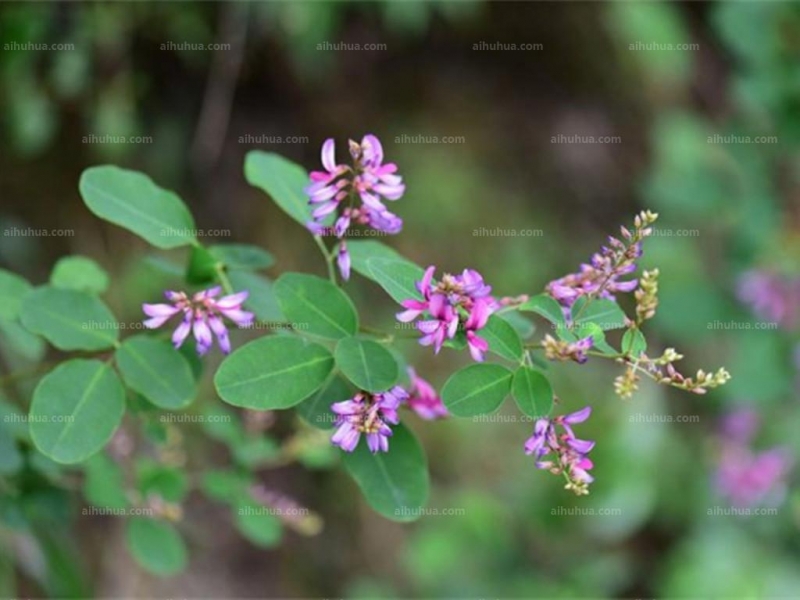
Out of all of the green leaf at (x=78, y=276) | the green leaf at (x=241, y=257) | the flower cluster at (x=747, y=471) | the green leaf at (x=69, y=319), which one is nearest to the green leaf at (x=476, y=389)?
the green leaf at (x=241, y=257)

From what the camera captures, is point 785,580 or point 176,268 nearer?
point 176,268

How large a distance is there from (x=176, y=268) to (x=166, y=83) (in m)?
1.80

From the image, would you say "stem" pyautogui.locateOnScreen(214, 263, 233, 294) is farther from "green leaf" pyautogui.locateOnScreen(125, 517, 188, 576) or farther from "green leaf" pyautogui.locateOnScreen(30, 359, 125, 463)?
"green leaf" pyautogui.locateOnScreen(125, 517, 188, 576)

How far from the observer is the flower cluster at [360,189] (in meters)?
1.12

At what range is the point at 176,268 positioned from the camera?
1.35m

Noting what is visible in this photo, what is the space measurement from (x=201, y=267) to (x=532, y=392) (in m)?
0.48

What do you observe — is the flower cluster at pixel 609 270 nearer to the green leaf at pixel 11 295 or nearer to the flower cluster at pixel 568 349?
the flower cluster at pixel 568 349

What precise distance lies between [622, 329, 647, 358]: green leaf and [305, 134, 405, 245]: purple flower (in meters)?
0.28

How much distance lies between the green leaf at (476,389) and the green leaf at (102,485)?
0.69 m

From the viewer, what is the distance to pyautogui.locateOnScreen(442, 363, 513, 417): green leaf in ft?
3.50

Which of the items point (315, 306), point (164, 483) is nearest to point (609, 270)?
point (315, 306)

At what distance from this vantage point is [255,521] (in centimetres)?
170

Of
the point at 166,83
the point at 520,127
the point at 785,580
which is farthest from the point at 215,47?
the point at 785,580

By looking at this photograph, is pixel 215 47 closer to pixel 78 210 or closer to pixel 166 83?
pixel 166 83
